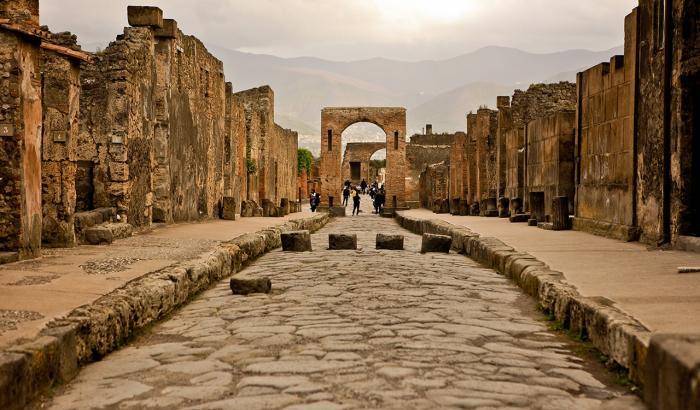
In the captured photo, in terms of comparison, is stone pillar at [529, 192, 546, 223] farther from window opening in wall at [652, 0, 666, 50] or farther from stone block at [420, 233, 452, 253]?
window opening in wall at [652, 0, 666, 50]

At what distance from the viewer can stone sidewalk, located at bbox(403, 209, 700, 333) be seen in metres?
4.38

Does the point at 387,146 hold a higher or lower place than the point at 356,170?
higher

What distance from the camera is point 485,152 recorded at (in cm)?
2502

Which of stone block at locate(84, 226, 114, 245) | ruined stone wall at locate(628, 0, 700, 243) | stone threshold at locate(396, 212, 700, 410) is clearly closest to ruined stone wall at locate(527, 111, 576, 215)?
ruined stone wall at locate(628, 0, 700, 243)

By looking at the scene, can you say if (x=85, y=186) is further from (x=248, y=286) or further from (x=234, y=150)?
(x=234, y=150)

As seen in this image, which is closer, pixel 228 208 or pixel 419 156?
pixel 228 208

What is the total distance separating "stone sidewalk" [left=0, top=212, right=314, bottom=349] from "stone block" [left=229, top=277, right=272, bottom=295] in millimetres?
625

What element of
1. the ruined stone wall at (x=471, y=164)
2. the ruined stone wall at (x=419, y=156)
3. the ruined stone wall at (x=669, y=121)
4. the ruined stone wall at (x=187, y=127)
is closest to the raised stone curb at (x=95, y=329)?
the ruined stone wall at (x=669, y=121)

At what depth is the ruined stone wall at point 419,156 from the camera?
45.5 m

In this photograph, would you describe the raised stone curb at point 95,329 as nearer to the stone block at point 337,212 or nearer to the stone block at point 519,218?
the stone block at point 519,218

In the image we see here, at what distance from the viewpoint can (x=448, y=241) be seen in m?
11.7

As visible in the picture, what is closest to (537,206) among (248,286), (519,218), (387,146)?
(519,218)

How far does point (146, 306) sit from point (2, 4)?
4.20 m

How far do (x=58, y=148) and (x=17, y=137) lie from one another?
1.48 m
